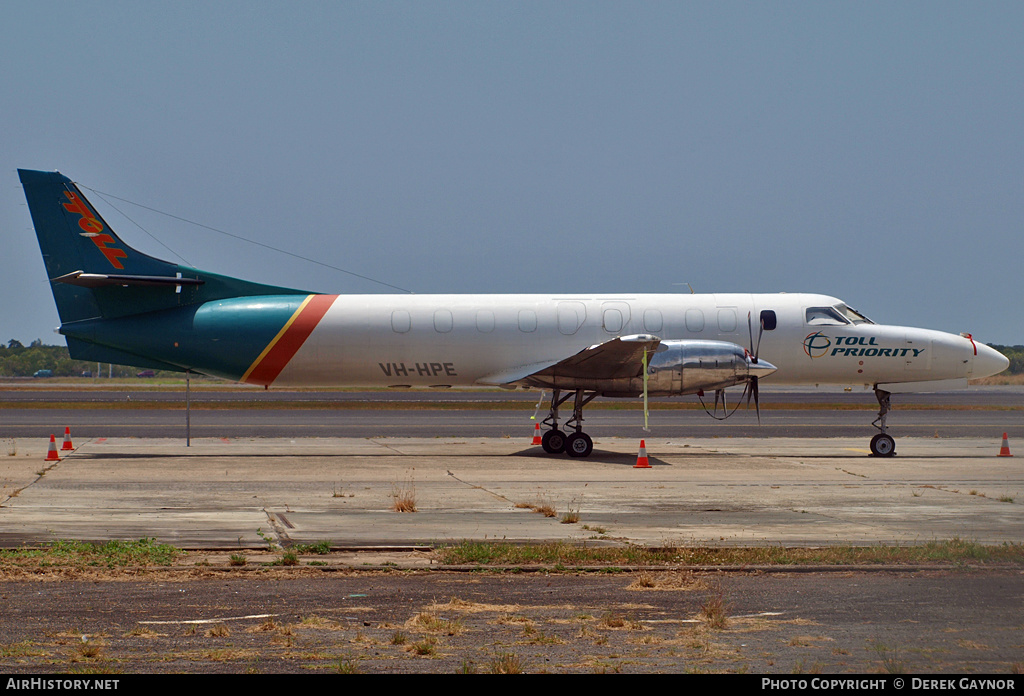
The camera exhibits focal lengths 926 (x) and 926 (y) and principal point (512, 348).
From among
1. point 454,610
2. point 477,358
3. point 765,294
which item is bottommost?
point 454,610

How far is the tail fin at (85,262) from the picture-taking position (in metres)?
23.4

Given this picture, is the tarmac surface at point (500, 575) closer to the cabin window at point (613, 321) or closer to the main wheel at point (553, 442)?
the main wheel at point (553, 442)

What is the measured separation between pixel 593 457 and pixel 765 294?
646cm

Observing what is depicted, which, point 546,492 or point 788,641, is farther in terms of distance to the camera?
point 546,492

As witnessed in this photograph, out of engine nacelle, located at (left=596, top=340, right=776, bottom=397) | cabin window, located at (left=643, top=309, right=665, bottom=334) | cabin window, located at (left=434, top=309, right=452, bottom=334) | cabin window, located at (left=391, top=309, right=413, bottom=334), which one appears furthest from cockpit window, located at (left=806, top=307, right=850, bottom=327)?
cabin window, located at (left=391, top=309, right=413, bottom=334)

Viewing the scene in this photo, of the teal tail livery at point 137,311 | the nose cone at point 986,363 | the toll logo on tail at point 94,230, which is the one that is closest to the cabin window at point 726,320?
the nose cone at point 986,363

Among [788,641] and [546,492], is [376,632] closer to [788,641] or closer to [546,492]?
[788,641]

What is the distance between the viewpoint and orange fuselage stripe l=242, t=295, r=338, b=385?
2359cm

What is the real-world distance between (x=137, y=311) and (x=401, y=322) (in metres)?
6.66

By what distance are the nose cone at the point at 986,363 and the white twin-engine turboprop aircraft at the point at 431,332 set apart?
0.05 m

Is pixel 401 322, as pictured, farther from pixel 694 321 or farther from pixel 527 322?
pixel 694 321

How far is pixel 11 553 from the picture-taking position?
10250 mm

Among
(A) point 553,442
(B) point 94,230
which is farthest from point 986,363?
(B) point 94,230

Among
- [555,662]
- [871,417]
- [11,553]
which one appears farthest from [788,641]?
[871,417]
